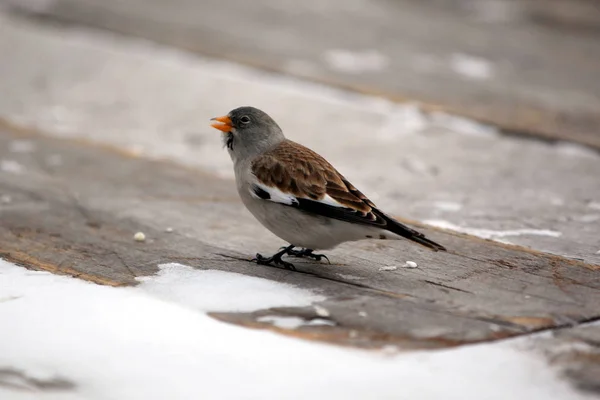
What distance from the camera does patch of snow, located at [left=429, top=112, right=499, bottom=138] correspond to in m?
7.02

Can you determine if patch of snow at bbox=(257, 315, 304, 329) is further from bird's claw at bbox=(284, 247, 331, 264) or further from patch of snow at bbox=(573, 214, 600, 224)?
patch of snow at bbox=(573, 214, 600, 224)

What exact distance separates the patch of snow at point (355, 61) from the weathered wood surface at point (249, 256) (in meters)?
2.59

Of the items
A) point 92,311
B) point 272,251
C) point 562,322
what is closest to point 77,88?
point 272,251

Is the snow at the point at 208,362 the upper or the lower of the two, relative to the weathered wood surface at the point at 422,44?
lower

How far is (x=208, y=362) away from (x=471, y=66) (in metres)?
5.83

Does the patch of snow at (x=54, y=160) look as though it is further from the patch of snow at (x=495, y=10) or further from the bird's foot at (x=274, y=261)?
the patch of snow at (x=495, y=10)

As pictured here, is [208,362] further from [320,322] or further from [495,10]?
[495,10]

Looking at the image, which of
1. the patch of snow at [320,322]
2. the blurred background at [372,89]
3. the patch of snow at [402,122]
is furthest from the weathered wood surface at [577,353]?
the patch of snow at [402,122]

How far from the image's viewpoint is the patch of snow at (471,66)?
329 inches

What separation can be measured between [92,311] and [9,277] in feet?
2.04

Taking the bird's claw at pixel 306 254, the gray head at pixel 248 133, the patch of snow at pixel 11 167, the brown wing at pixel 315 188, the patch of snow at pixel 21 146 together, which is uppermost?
the patch of snow at pixel 21 146

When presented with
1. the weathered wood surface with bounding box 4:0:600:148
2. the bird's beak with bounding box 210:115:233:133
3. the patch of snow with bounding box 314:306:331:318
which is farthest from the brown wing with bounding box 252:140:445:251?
the weathered wood surface with bounding box 4:0:600:148

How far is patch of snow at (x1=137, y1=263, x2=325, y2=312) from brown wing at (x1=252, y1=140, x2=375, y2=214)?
1.47ft

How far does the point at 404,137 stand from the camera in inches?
274
